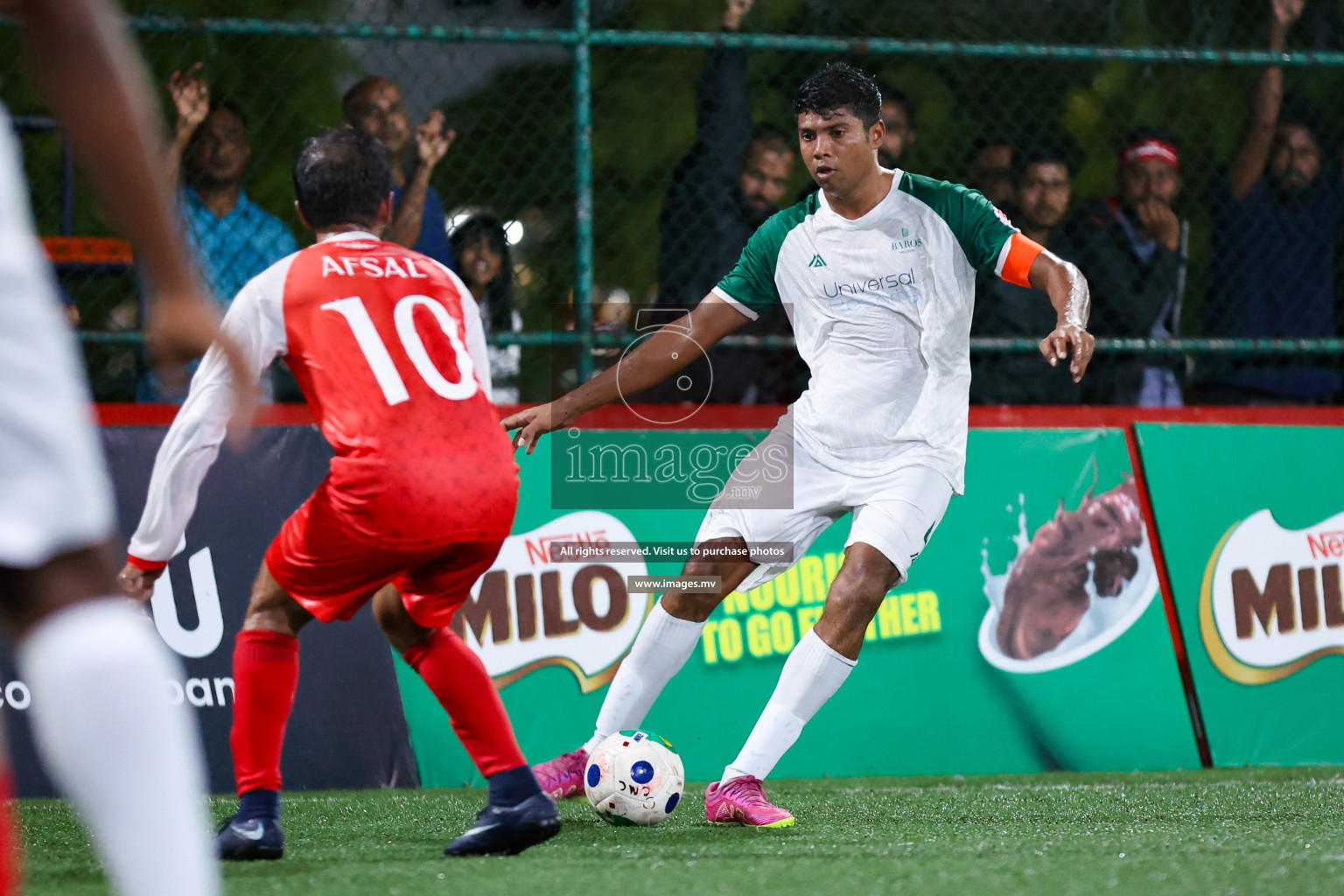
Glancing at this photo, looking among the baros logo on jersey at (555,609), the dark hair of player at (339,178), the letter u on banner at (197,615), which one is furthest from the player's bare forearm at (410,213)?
the dark hair of player at (339,178)

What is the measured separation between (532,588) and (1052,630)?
200cm

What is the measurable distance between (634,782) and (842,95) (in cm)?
212

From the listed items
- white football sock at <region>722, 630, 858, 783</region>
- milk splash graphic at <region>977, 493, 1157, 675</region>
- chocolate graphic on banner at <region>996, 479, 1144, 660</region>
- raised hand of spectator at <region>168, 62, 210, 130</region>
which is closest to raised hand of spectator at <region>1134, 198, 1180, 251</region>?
chocolate graphic on banner at <region>996, 479, 1144, 660</region>

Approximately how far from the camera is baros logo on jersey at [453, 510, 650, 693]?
5.29m

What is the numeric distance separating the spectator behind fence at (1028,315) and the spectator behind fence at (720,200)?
3.29 ft

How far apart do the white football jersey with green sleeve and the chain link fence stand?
1110mm

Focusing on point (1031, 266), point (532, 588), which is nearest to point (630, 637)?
point (532, 588)

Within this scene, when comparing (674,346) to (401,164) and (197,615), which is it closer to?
(401,164)

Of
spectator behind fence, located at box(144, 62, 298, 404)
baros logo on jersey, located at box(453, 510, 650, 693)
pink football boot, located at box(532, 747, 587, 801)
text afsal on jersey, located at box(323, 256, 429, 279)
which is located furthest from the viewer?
spectator behind fence, located at box(144, 62, 298, 404)

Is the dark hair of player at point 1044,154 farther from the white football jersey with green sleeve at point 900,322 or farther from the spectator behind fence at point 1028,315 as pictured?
the white football jersey with green sleeve at point 900,322

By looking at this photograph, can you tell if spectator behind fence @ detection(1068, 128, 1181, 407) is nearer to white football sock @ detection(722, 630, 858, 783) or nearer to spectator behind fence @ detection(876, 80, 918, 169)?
spectator behind fence @ detection(876, 80, 918, 169)

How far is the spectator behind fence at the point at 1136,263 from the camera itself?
6.29 metres

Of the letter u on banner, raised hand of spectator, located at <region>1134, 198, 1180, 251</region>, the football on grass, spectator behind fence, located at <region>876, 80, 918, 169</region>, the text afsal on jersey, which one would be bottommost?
the football on grass

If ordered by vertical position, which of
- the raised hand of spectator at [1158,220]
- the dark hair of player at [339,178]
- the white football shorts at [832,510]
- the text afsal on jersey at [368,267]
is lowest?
the white football shorts at [832,510]
